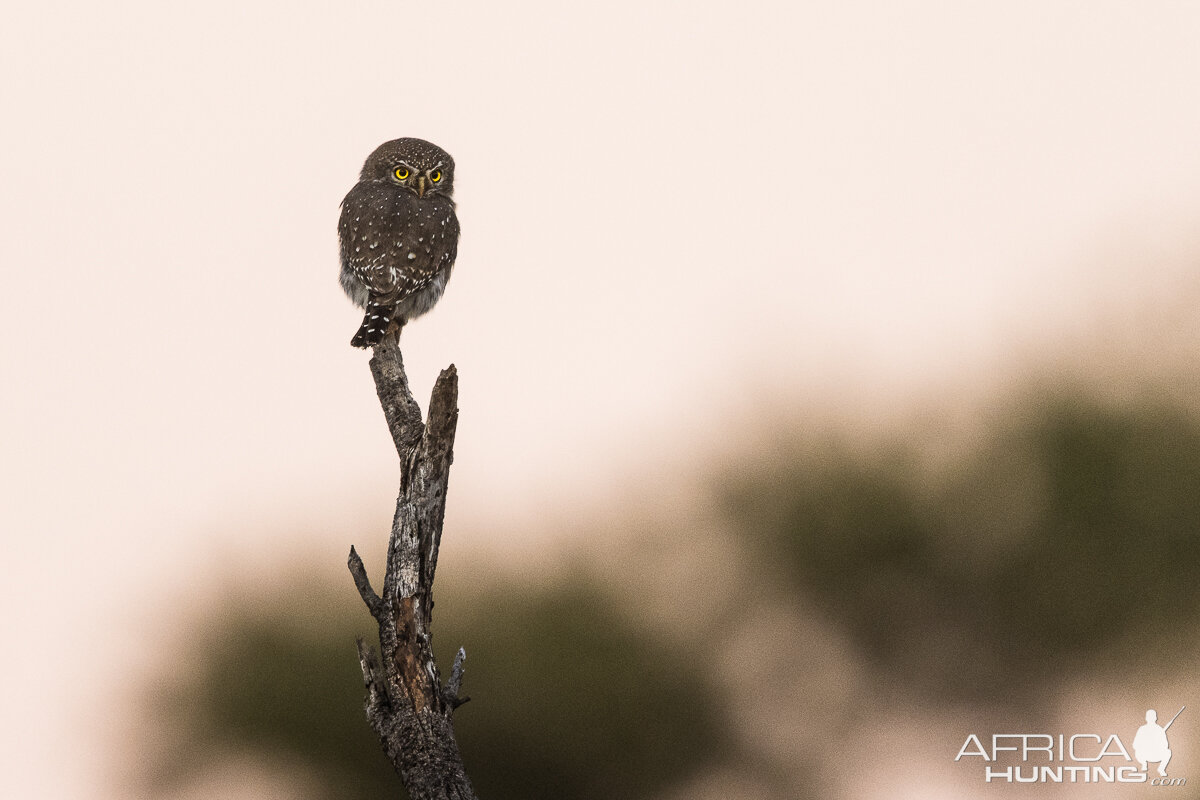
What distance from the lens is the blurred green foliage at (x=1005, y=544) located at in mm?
17719

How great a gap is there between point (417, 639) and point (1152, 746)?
996cm

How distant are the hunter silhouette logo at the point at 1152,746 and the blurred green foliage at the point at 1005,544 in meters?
2.83

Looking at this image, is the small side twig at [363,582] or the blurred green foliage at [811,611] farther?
the blurred green foliage at [811,611]

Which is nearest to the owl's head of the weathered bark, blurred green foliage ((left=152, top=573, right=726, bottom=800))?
the weathered bark

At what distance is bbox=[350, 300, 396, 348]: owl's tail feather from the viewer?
956cm

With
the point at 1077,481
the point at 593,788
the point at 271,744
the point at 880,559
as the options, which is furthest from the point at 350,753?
the point at 1077,481

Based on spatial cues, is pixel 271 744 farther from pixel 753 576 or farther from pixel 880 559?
pixel 880 559

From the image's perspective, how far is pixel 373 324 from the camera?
9.77 m

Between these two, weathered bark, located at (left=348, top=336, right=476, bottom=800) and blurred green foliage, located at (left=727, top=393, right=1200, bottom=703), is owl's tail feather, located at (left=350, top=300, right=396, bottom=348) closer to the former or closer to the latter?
weathered bark, located at (left=348, top=336, right=476, bottom=800)

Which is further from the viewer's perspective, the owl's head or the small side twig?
the owl's head

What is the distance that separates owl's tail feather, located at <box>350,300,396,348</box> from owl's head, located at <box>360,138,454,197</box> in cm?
182

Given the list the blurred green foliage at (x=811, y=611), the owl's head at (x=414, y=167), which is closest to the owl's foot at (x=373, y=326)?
the owl's head at (x=414, y=167)

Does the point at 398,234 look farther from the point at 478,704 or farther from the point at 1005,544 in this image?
the point at 1005,544

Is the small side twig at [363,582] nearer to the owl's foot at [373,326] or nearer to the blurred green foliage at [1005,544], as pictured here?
the owl's foot at [373,326]
